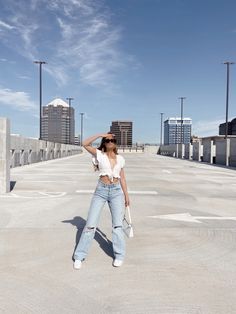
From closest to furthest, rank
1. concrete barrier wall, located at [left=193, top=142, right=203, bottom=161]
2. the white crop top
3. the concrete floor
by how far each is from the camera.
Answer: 1. the concrete floor
2. the white crop top
3. concrete barrier wall, located at [left=193, top=142, right=203, bottom=161]

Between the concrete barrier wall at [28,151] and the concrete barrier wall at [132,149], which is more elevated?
the concrete barrier wall at [132,149]

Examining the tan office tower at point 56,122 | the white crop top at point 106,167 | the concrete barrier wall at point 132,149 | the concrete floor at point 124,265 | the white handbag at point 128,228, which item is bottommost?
the concrete floor at point 124,265

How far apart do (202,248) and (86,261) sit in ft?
6.40

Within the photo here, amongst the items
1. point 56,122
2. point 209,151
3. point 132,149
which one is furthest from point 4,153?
point 56,122

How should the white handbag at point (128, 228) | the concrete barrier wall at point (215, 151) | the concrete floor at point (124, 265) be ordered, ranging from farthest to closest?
the concrete barrier wall at point (215, 151), the white handbag at point (128, 228), the concrete floor at point (124, 265)

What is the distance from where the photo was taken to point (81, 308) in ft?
10.4

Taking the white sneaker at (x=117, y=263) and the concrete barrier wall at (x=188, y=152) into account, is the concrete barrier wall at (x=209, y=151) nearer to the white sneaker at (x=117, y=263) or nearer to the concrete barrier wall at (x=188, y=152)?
the concrete barrier wall at (x=188, y=152)

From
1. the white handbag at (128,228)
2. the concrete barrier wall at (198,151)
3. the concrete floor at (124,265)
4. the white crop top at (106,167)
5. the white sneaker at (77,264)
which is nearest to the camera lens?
the concrete floor at (124,265)

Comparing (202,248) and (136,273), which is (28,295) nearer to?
(136,273)

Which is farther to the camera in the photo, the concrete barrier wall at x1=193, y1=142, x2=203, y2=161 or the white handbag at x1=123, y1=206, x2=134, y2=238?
the concrete barrier wall at x1=193, y1=142, x2=203, y2=161

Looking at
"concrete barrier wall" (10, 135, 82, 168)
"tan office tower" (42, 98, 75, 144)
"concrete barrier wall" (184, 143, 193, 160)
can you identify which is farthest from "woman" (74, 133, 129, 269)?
"tan office tower" (42, 98, 75, 144)

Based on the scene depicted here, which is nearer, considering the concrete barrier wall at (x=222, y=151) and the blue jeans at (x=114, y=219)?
the blue jeans at (x=114, y=219)

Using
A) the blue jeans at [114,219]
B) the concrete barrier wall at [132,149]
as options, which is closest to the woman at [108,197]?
the blue jeans at [114,219]

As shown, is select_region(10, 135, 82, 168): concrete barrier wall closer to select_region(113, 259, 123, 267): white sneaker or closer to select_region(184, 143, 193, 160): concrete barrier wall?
select_region(184, 143, 193, 160): concrete barrier wall
